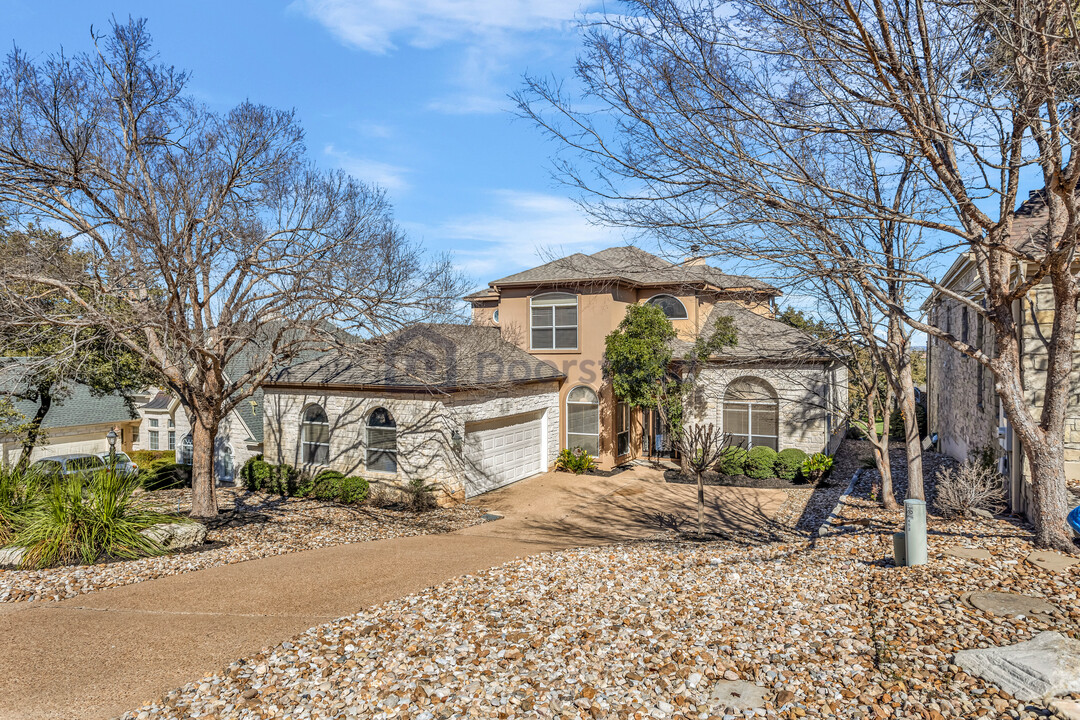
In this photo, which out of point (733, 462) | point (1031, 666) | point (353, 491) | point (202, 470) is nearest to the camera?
point (1031, 666)

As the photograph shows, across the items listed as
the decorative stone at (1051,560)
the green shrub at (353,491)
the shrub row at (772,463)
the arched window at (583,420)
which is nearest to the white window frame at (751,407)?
the shrub row at (772,463)

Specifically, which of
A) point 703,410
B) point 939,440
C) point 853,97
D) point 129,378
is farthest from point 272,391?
point 939,440

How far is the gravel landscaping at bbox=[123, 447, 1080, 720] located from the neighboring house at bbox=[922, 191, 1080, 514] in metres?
2.64

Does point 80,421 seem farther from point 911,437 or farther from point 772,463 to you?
point 911,437

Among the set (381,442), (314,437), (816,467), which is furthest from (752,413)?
(314,437)

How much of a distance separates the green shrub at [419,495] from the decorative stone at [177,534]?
469 cm

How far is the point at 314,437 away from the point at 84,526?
795 centimetres

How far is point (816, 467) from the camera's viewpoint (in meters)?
15.5

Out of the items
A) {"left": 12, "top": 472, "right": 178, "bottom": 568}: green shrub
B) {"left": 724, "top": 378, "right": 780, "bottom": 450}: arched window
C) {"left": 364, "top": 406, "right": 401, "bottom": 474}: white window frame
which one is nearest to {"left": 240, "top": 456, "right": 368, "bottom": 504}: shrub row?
{"left": 364, "top": 406, "right": 401, "bottom": 474}: white window frame

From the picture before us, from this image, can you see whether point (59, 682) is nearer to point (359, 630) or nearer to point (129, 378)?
point (359, 630)

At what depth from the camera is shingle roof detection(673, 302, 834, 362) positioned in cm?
1528

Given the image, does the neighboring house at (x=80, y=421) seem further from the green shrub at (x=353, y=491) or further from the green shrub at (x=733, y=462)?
the green shrub at (x=733, y=462)

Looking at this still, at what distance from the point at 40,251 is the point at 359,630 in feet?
27.8

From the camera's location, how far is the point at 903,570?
608 centimetres
